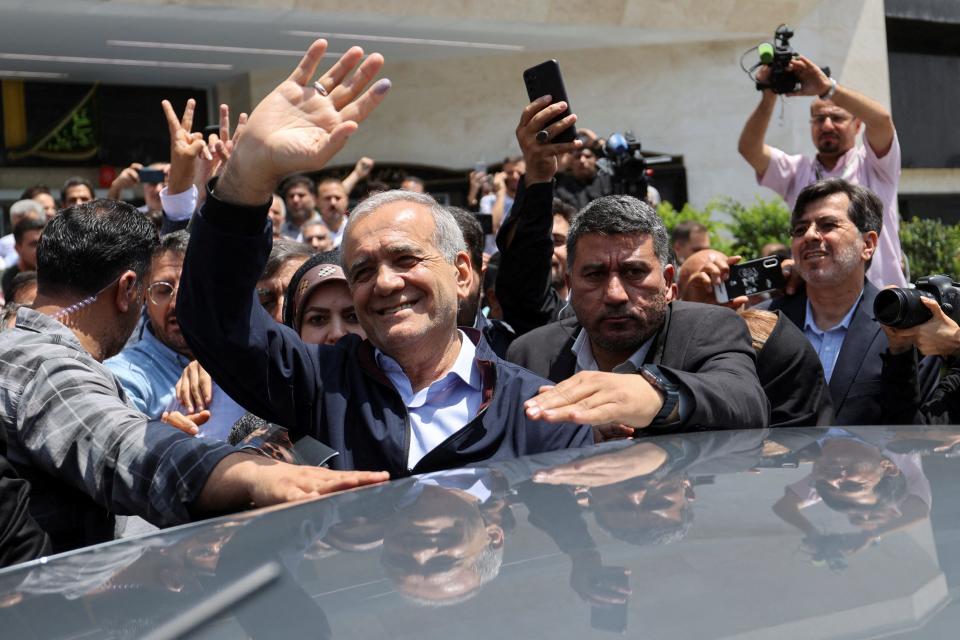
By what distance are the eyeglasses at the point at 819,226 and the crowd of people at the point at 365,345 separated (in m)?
0.01

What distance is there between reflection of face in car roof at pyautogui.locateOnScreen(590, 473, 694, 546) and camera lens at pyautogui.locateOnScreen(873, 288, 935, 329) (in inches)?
86.5

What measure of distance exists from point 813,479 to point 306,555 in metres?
0.67

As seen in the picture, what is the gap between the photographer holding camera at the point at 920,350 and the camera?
141 inches

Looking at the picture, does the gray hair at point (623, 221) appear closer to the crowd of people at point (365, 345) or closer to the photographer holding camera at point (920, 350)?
the crowd of people at point (365, 345)

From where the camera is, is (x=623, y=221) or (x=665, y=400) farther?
(x=623, y=221)

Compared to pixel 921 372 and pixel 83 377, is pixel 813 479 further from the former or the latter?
pixel 921 372

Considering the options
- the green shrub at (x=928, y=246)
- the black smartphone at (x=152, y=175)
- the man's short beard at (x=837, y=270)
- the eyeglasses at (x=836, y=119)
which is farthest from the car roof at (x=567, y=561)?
the green shrub at (x=928, y=246)

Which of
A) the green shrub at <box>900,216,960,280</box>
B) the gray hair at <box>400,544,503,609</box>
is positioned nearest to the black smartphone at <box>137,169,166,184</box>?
the gray hair at <box>400,544,503,609</box>

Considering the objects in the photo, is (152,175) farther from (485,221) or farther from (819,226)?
(819,226)

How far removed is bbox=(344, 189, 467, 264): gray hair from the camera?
8.91 ft

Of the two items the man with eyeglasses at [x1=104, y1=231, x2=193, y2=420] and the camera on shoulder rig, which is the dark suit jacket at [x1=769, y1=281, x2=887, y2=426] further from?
the man with eyeglasses at [x1=104, y1=231, x2=193, y2=420]

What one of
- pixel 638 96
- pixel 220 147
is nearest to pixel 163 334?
pixel 220 147

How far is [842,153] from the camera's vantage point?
18.9 ft

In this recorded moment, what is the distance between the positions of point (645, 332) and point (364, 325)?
1.06 m
